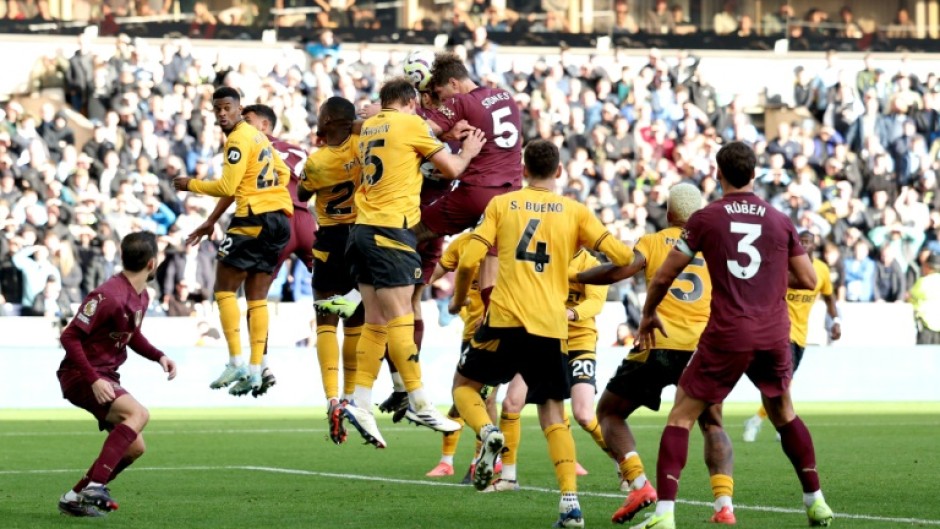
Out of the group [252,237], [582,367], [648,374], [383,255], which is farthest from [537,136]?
[648,374]

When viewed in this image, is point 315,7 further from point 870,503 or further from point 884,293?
point 870,503

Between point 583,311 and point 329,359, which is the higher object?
point 583,311

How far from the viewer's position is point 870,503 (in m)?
10.9

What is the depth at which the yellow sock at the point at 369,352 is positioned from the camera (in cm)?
1210

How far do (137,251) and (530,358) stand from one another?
2.63 meters

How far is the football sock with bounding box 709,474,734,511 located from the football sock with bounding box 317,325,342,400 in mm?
3946

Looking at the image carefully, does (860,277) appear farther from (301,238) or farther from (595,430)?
(595,430)

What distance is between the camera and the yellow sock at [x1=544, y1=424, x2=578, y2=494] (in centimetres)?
966

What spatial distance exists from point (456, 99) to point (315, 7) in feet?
67.9

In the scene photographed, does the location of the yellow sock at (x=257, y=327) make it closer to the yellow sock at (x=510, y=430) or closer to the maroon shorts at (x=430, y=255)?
the maroon shorts at (x=430, y=255)

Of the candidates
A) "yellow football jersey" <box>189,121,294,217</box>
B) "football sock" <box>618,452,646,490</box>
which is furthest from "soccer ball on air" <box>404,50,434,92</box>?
"football sock" <box>618,452,646,490</box>

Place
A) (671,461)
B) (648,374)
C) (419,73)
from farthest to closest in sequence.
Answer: (419,73), (648,374), (671,461)

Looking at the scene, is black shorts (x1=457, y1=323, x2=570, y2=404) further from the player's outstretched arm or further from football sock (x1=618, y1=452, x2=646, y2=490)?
football sock (x1=618, y1=452, x2=646, y2=490)

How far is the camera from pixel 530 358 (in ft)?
32.3
